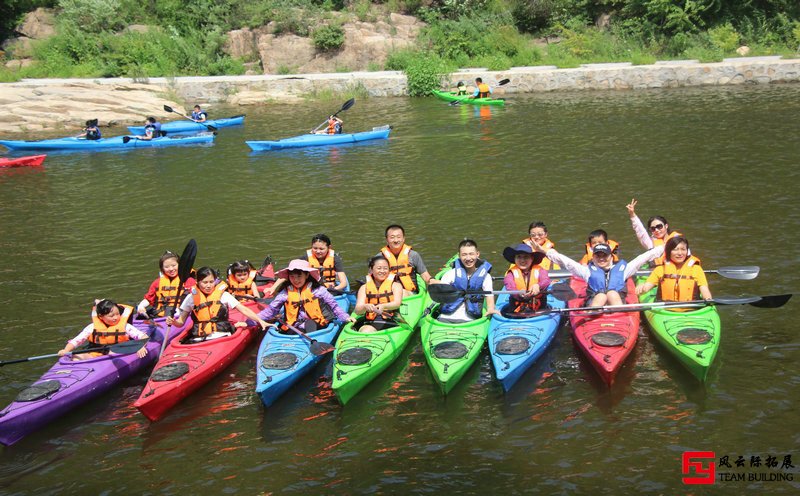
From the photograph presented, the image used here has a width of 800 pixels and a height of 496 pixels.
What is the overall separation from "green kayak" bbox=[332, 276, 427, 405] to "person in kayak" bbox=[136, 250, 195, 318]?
7.84 ft

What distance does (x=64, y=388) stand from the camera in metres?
7.52

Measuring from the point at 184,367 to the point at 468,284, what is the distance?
130 inches

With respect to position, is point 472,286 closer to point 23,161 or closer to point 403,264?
point 403,264

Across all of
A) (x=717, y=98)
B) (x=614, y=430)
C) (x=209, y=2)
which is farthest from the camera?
(x=209, y=2)

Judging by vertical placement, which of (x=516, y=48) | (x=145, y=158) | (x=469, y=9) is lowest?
(x=145, y=158)

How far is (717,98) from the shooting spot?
2370cm

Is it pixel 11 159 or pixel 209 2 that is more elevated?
pixel 209 2

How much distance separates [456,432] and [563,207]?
24.6 ft

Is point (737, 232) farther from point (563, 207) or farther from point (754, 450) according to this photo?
point (754, 450)

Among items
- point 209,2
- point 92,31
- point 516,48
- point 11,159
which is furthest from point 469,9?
point 11,159

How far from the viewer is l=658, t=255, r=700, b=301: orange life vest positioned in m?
8.32

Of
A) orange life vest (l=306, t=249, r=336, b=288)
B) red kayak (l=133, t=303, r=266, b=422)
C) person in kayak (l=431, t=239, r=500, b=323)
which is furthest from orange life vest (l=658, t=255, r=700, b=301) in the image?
red kayak (l=133, t=303, r=266, b=422)

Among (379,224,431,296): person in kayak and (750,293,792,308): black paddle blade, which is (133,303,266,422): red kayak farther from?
(750,293,792,308): black paddle blade

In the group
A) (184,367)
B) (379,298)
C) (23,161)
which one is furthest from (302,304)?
(23,161)
